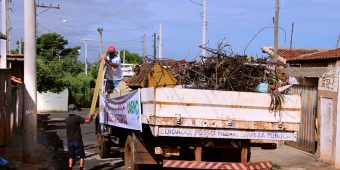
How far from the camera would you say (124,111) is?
9664 mm

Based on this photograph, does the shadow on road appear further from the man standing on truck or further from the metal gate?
the metal gate

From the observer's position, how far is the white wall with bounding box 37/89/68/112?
45.1 meters

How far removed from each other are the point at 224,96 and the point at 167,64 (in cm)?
187

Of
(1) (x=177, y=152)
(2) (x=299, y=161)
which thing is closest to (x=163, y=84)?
(1) (x=177, y=152)

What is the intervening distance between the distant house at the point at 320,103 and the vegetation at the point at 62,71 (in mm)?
5520

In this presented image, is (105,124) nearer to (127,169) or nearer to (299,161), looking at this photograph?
(127,169)

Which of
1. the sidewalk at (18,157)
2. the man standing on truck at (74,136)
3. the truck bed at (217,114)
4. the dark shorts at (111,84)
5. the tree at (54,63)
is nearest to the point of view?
the truck bed at (217,114)

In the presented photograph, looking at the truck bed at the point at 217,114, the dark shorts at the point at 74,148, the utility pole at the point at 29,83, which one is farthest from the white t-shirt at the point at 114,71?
the truck bed at the point at 217,114

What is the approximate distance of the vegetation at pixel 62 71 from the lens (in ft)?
121


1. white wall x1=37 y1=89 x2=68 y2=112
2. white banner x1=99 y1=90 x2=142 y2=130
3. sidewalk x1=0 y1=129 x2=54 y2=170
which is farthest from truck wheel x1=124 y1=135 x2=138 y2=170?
white wall x1=37 y1=89 x2=68 y2=112

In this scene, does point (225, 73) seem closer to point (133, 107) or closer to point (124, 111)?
point (133, 107)

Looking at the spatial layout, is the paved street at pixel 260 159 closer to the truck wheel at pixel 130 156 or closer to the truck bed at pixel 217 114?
the truck wheel at pixel 130 156

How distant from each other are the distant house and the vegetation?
5520 millimetres

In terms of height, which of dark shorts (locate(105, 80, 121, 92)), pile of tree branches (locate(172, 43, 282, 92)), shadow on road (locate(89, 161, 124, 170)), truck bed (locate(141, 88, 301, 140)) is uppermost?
pile of tree branches (locate(172, 43, 282, 92))
